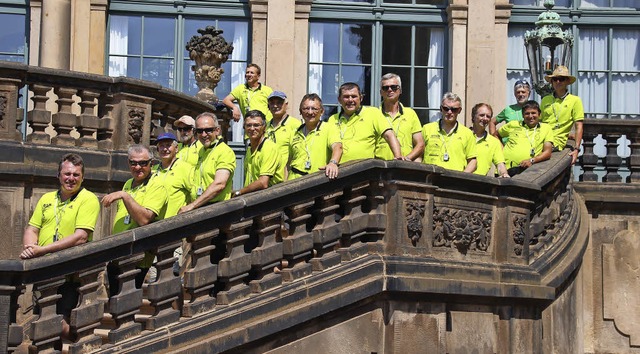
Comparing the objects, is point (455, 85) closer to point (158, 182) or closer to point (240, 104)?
point (240, 104)

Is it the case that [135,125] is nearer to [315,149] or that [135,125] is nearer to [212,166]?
[212,166]

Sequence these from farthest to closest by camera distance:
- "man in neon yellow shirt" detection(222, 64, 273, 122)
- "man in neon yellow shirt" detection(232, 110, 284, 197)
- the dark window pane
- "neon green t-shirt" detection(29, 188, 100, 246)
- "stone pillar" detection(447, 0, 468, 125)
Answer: the dark window pane
"stone pillar" detection(447, 0, 468, 125)
"man in neon yellow shirt" detection(222, 64, 273, 122)
"man in neon yellow shirt" detection(232, 110, 284, 197)
"neon green t-shirt" detection(29, 188, 100, 246)

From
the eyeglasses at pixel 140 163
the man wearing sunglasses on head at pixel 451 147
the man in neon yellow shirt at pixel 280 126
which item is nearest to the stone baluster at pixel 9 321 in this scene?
the eyeglasses at pixel 140 163

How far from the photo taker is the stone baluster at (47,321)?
31.4 ft

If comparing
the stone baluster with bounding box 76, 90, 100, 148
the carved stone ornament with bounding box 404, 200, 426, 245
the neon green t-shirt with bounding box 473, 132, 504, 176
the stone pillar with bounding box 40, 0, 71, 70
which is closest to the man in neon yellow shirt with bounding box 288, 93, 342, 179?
the carved stone ornament with bounding box 404, 200, 426, 245

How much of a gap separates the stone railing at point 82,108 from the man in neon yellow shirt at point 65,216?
2417 millimetres

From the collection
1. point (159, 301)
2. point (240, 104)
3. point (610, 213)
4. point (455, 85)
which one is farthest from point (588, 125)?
point (159, 301)

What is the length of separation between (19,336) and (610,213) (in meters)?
8.63

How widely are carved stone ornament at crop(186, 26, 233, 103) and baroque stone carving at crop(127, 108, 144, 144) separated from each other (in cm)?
451

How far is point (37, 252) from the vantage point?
1034 cm

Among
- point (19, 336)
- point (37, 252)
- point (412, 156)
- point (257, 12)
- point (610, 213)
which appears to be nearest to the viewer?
point (19, 336)

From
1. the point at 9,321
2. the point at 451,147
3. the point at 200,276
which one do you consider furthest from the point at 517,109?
the point at 9,321

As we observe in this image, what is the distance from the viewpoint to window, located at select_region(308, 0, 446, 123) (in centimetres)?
2216

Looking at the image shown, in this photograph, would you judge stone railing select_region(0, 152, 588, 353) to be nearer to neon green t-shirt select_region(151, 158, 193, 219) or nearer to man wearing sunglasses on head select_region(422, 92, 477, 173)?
man wearing sunglasses on head select_region(422, 92, 477, 173)
